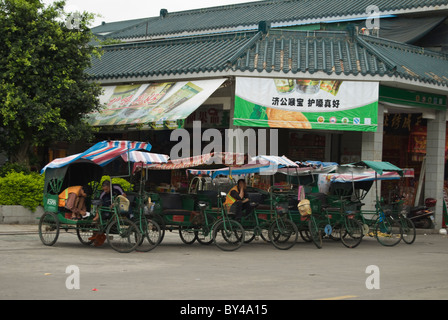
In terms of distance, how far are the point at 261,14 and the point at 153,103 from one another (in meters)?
11.8

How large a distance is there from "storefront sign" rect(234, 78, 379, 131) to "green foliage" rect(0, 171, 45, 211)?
634 centimetres

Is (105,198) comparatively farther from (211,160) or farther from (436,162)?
(436,162)

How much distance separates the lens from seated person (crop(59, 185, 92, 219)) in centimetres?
1505

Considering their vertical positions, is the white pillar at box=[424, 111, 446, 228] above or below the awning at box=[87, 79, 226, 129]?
below

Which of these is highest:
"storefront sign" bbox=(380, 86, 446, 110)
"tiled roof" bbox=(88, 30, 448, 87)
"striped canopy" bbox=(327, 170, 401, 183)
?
"tiled roof" bbox=(88, 30, 448, 87)

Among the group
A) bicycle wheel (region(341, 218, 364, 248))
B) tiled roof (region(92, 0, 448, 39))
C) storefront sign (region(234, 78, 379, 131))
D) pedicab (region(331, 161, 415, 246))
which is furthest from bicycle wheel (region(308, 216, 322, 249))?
tiled roof (region(92, 0, 448, 39))

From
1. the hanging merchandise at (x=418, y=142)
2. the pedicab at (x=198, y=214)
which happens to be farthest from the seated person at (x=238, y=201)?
the hanging merchandise at (x=418, y=142)

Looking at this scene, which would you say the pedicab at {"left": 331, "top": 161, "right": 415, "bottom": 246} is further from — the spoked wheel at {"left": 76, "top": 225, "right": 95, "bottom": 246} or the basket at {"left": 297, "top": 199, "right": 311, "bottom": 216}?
the spoked wheel at {"left": 76, "top": 225, "right": 95, "bottom": 246}

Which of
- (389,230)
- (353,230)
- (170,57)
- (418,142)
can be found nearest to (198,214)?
(353,230)

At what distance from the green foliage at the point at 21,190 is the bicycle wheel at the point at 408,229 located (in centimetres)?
985

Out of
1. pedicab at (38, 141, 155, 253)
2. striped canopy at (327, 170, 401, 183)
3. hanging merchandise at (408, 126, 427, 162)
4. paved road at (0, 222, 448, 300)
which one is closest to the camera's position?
paved road at (0, 222, 448, 300)

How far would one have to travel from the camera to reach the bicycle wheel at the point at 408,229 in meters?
18.5
